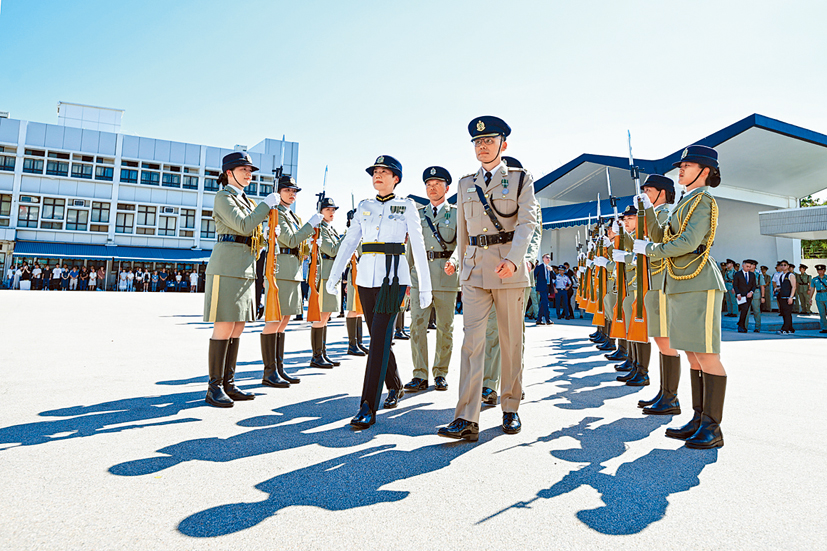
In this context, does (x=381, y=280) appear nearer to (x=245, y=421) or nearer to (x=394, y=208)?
(x=394, y=208)

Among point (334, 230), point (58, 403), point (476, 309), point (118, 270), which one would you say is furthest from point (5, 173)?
point (476, 309)

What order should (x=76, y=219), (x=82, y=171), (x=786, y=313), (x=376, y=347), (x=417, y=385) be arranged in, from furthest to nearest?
(x=82, y=171), (x=76, y=219), (x=786, y=313), (x=417, y=385), (x=376, y=347)

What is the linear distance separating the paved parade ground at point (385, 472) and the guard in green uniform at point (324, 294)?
1.24 metres

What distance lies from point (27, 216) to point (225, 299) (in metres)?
45.3

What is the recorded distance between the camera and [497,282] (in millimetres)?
3600

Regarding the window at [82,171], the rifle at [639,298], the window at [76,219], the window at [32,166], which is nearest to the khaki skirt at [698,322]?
the rifle at [639,298]

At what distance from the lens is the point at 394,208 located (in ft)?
13.4

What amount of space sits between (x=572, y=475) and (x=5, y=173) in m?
49.2

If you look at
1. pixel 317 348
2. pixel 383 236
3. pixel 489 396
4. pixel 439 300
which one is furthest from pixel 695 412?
pixel 317 348

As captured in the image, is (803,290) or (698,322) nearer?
(698,322)

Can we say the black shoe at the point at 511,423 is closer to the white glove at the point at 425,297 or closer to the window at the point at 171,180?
the white glove at the point at 425,297

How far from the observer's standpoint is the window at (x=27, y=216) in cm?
3856

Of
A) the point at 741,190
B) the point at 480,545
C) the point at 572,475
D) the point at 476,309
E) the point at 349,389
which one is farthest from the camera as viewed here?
the point at 741,190

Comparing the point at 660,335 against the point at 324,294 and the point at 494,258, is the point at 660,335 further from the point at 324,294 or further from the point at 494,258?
the point at 324,294
